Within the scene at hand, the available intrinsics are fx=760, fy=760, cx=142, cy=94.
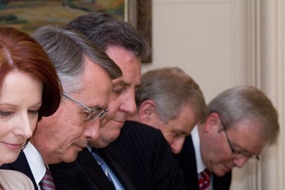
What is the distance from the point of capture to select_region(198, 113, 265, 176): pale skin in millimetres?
4766

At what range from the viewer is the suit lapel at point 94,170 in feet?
10.3

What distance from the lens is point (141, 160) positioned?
373 cm

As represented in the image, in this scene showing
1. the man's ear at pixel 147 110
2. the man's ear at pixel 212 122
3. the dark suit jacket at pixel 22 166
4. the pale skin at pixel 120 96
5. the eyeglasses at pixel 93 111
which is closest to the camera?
the dark suit jacket at pixel 22 166

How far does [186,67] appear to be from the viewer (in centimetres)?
546

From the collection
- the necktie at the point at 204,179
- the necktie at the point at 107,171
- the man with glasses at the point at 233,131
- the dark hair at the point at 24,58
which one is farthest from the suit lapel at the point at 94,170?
the necktie at the point at 204,179

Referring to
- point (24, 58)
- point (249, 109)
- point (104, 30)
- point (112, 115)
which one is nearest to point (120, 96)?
point (112, 115)

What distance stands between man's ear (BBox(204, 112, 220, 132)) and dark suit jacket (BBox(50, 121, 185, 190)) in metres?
0.81

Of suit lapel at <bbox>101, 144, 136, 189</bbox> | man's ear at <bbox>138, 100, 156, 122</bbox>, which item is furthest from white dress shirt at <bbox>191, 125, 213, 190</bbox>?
suit lapel at <bbox>101, 144, 136, 189</bbox>

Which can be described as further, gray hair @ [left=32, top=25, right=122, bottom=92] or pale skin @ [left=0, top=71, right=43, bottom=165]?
gray hair @ [left=32, top=25, right=122, bottom=92]

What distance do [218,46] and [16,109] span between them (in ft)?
11.5

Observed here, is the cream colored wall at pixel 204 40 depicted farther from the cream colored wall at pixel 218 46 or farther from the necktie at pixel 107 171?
the necktie at pixel 107 171

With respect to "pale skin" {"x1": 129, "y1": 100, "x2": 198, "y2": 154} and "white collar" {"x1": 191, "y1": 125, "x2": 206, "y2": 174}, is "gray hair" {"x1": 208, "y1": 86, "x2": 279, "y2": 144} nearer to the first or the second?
"white collar" {"x1": 191, "y1": 125, "x2": 206, "y2": 174}

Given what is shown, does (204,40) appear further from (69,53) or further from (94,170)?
(69,53)

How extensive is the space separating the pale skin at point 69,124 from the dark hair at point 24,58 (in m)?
0.45
